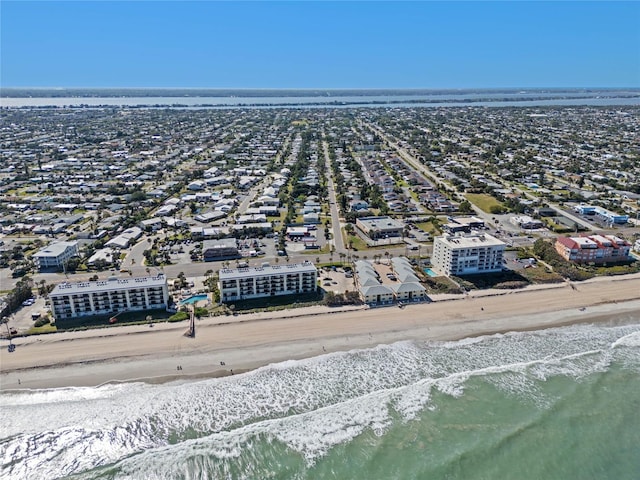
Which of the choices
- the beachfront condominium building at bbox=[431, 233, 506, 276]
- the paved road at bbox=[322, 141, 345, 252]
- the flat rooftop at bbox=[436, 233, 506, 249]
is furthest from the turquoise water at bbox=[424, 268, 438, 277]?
the paved road at bbox=[322, 141, 345, 252]

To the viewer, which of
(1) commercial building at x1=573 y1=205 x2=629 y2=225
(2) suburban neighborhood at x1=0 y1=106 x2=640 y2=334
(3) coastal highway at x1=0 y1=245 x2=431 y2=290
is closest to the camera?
(2) suburban neighborhood at x1=0 y1=106 x2=640 y2=334

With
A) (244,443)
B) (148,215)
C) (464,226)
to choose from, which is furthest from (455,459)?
(148,215)

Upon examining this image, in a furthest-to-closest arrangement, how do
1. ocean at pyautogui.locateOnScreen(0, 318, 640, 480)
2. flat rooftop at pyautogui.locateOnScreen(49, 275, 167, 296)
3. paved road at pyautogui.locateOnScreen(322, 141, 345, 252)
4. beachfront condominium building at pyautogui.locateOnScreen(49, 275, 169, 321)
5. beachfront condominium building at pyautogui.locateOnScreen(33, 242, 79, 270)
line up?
paved road at pyautogui.locateOnScreen(322, 141, 345, 252), beachfront condominium building at pyautogui.locateOnScreen(33, 242, 79, 270), flat rooftop at pyautogui.locateOnScreen(49, 275, 167, 296), beachfront condominium building at pyautogui.locateOnScreen(49, 275, 169, 321), ocean at pyautogui.locateOnScreen(0, 318, 640, 480)

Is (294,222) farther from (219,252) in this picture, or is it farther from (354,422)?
(354,422)

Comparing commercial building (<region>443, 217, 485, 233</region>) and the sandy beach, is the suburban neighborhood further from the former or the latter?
the sandy beach

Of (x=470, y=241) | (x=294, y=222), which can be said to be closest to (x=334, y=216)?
(x=294, y=222)

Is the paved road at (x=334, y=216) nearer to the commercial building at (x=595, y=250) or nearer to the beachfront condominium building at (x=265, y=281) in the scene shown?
the beachfront condominium building at (x=265, y=281)
